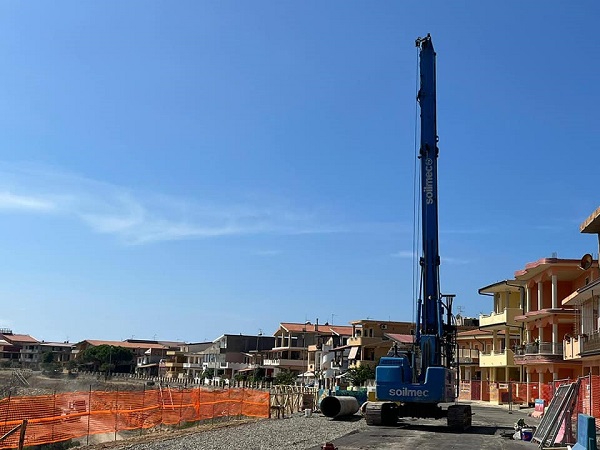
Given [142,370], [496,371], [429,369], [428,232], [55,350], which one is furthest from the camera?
[55,350]

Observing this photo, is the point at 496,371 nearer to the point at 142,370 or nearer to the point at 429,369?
the point at 429,369

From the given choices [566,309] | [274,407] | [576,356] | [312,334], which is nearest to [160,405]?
[274,407]

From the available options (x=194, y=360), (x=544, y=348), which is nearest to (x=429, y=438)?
(x=544, y=348)

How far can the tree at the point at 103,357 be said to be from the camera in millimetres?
142375

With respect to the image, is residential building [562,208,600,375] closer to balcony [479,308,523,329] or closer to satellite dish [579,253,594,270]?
satellite dish [579,253,594,270]

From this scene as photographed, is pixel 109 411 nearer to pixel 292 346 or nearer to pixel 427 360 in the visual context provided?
pixel 427 360

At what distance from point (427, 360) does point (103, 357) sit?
127m

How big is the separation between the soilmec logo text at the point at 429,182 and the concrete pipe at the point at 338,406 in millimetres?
10493

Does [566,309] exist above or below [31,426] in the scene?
above

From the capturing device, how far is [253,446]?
22.0 meters

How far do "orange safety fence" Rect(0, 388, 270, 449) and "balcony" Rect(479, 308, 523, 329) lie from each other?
85.1ft

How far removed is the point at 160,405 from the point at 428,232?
13566mm

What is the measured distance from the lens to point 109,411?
88.3ft

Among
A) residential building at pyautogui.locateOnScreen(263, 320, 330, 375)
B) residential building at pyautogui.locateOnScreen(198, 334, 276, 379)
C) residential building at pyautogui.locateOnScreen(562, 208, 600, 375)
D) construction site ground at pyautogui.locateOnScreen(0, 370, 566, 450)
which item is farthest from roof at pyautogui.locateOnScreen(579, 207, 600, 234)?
residential building at pyautogui.locateOnScreen(198, 334, 276, 379)
